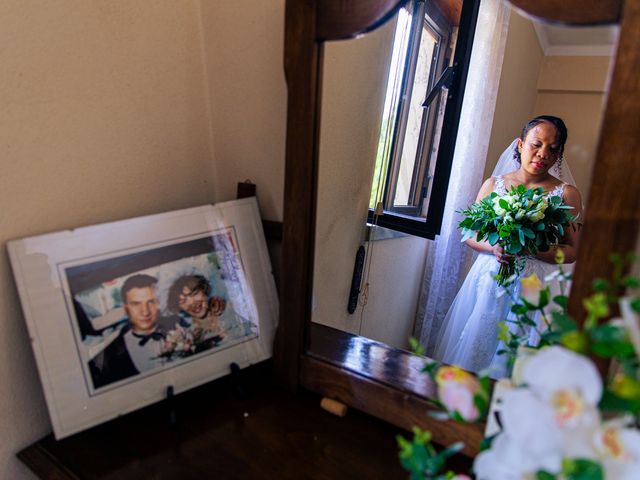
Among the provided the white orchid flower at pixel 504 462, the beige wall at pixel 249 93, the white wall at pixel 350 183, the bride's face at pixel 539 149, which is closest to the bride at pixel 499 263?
the bride's face at pixel 539 149

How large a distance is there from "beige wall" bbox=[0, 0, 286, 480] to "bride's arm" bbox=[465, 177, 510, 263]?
0.49 meters

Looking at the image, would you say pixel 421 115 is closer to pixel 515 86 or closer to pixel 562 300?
pixel 515 86

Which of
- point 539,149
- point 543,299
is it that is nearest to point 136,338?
point 543,299

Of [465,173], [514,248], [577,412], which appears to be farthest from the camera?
[465,173]

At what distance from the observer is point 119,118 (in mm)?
673

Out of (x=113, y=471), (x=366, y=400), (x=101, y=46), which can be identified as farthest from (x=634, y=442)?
(x=101, y=46)

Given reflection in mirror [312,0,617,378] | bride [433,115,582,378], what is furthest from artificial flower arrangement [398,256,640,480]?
bride [433,115,582,378]

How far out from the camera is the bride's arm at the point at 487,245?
88 cm

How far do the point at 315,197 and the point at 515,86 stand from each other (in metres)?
0.56

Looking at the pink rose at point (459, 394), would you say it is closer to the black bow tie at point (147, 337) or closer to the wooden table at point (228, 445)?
the wooden table at point (228, 445)

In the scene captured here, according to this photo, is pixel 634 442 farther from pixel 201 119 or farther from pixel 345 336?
pixel 201 119

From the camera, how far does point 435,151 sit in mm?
928

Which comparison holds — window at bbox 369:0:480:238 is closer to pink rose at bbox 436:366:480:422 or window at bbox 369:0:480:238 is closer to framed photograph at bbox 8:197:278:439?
framed photograph at bbox 8:197:278:439

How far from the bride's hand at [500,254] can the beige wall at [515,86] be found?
0.22m
